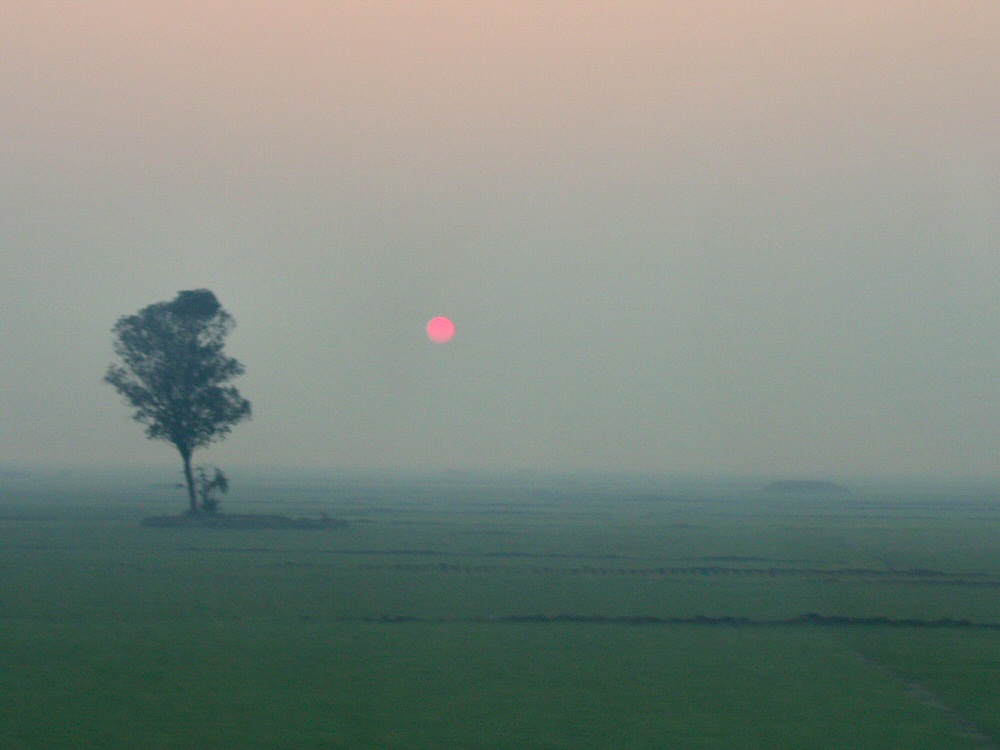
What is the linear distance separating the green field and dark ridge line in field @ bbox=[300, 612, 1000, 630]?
11 cm

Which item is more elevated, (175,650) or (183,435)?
(183,435)

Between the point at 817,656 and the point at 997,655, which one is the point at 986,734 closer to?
the point at 817,656

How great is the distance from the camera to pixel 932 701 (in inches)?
599

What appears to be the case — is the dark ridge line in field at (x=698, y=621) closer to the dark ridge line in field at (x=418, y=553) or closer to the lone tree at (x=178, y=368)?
the dark ridge line in field at (x=418, y=553)

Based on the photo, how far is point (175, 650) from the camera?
18.0m

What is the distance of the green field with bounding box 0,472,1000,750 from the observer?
13.5 m

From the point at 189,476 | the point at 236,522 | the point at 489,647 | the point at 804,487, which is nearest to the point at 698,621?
the point at 489,647

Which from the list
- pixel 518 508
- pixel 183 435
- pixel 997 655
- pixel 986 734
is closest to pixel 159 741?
pixel 986 734

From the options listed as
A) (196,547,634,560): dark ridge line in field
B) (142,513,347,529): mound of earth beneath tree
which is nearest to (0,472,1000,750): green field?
(196,547,634,560): dark ridge line in field

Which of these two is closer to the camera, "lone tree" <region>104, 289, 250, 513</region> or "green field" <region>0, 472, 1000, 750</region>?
"green field" <region>0, 472, 1000, 750</region>

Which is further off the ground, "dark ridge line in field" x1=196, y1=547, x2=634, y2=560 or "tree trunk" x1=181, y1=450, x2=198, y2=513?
"tree trunk" x1=181, y1=450, x2=198, y2=513

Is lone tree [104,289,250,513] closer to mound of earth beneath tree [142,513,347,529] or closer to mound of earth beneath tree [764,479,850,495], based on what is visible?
mound of earth beneath tree [142,513,347,529]

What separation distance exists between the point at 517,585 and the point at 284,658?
11534 mm

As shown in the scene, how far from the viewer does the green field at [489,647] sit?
13453 millimetres
